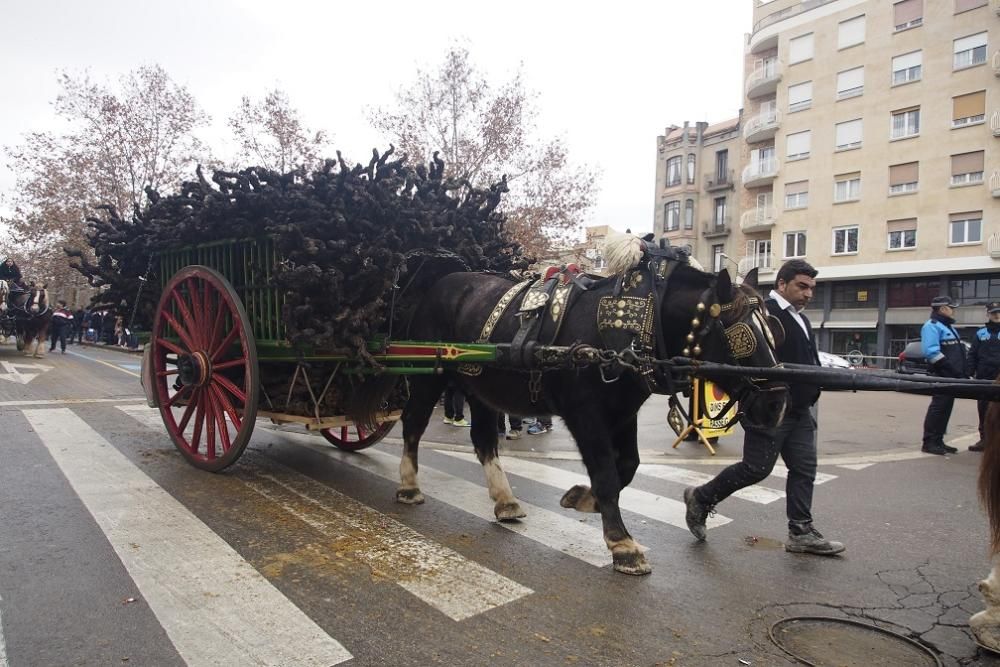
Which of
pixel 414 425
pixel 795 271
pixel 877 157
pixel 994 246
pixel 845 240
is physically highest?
pixel 877 157

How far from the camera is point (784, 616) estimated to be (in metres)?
3.35

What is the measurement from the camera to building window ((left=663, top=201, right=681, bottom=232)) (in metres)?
45.1

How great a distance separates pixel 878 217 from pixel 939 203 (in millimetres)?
2451

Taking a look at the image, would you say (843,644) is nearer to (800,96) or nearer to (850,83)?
(850,83)

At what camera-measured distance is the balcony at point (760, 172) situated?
117ft

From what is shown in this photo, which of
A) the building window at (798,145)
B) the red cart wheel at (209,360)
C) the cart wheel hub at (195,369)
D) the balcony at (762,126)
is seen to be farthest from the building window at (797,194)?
the cart wheel hub at (195,369)

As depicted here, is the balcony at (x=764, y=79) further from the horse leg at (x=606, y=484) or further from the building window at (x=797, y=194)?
the horse leg at (x=606, y=484)

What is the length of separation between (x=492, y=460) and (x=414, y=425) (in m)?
0.73

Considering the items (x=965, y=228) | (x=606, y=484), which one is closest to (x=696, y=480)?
(x=606, y=484)

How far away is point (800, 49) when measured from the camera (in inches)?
1355

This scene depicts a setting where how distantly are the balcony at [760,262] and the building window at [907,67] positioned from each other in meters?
9.73

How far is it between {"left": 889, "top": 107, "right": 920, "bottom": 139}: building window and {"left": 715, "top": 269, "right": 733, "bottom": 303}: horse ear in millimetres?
32512

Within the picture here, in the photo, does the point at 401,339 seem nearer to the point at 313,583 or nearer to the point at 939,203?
the point at 313,583

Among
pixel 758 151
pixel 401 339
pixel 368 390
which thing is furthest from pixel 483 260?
pixel 758 151
